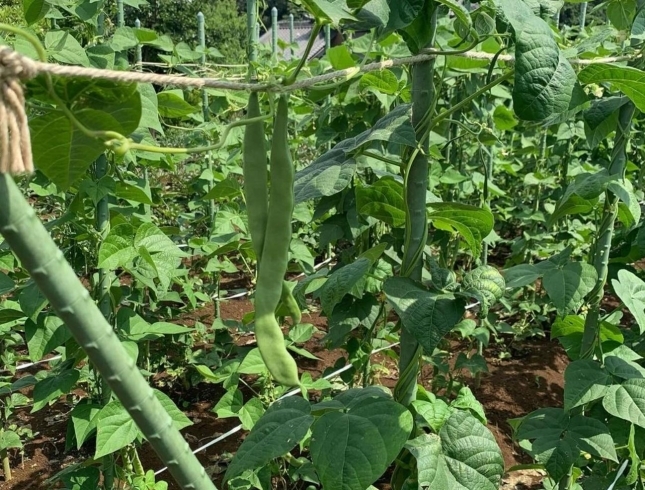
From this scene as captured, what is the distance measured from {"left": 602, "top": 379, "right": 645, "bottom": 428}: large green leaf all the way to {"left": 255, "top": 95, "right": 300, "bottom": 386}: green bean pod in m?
1.01

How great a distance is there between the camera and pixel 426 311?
4.51 ft

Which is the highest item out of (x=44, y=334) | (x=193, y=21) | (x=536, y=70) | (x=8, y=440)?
(x=536, y=70)

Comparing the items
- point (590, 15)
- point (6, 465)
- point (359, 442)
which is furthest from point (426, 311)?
point (6, 465)

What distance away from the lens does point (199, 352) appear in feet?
11.0

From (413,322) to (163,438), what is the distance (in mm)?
729

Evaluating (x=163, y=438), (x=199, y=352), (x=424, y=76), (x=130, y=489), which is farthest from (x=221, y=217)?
(x=163, y=438)

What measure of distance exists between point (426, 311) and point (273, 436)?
414mm

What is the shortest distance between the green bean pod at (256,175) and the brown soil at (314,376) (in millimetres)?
1921

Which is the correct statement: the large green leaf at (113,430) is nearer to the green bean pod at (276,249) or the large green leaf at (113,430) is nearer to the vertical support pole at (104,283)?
the vertical support pole at (104,283)

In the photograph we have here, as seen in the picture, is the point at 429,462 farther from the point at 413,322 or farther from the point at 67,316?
the point at 67,316

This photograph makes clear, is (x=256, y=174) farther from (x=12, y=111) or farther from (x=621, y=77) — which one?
(x=621, y=77)

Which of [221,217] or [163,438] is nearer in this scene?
[163,438]

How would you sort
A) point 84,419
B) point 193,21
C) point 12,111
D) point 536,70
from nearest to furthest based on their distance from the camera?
point 12,111
point 536,70
point 84,419
point 193,21

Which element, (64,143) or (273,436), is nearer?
(64,143)
